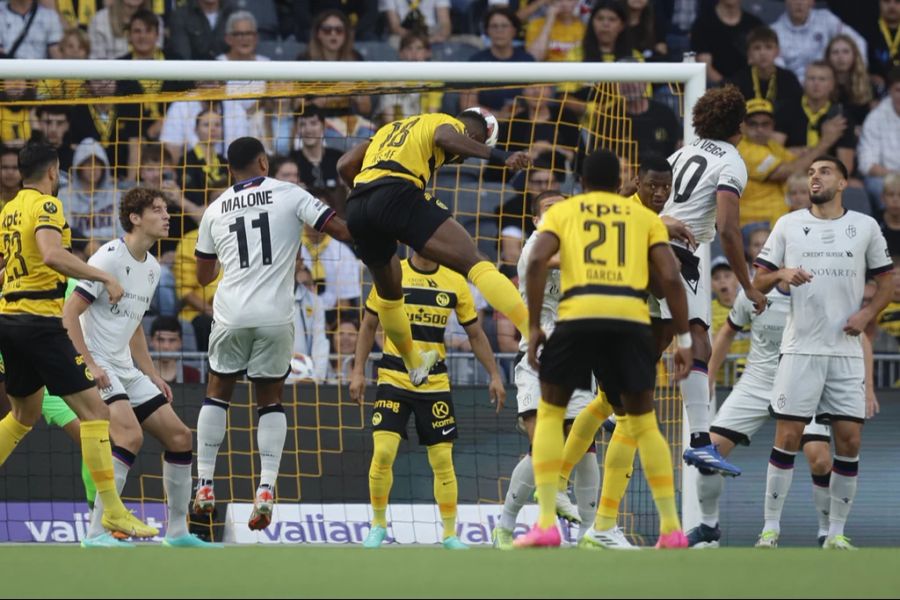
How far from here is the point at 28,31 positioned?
50.8ft

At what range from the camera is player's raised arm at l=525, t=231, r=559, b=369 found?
23.4ft

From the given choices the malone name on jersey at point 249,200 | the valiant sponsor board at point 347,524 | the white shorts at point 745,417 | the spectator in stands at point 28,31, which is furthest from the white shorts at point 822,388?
the spectator in stands at point 28,31

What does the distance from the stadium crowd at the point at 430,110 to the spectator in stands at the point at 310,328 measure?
0.06 feet

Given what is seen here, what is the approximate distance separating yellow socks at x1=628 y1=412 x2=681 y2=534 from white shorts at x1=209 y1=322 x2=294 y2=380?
8.66 ft

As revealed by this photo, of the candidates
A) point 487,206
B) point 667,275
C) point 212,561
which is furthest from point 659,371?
point 212,561

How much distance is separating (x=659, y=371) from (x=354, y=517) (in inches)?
102

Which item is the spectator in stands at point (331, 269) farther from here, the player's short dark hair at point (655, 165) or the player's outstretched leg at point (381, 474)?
the player's short dark hair at point (655, 165)

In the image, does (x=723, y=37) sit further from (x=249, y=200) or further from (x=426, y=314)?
(x=249, y=200)

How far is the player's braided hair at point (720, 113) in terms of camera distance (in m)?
8.88

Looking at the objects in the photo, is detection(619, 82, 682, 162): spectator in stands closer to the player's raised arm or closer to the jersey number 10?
the jersey number 10

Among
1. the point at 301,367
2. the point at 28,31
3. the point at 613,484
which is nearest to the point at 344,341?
the point at 301,367

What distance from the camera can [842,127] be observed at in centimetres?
1512

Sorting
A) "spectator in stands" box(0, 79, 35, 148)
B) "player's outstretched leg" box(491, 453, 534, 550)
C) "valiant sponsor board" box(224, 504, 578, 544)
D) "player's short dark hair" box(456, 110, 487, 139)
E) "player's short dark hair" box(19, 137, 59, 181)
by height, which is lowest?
"valiant sponsor board" box(224, 504, 578, 544)

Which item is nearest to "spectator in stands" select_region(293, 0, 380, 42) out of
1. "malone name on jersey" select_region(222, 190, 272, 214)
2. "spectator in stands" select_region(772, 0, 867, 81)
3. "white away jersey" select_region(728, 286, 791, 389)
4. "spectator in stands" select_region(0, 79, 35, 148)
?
"spectator in stands" select_region(0, 79, 35, 148)
